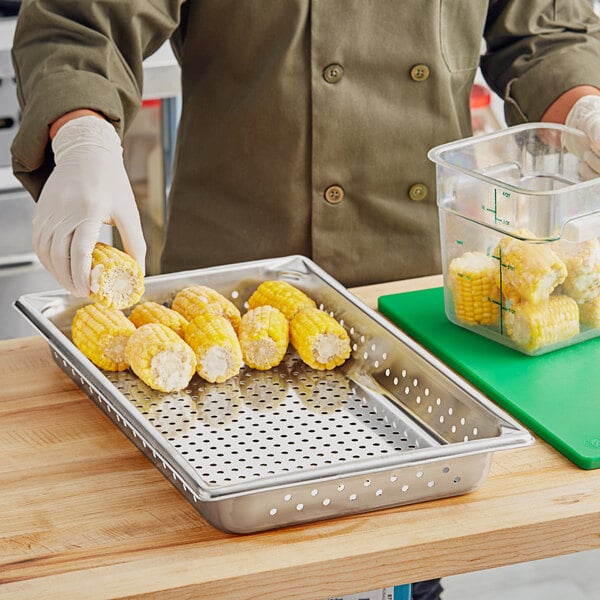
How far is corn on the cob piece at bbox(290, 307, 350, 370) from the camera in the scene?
125cm

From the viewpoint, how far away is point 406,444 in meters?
1.14

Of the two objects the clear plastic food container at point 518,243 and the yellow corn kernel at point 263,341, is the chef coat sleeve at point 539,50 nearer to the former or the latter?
the clear plastic food container at point 518,243

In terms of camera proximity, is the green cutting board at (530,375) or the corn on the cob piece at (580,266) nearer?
the green cutting board at (530,375)

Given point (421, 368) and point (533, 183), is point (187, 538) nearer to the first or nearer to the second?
point (421, 368)

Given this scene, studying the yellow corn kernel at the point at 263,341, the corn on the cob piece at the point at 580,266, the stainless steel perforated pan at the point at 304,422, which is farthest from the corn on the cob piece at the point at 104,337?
the corn on the cob piece at the point at 580,266

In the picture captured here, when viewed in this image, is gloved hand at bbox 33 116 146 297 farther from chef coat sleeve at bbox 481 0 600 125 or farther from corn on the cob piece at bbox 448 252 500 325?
chef coat sleeve at bbox 481 0 600 125

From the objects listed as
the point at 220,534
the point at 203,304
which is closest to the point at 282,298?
the point at 203,304

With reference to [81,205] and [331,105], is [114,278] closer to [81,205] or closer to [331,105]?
[81,205]

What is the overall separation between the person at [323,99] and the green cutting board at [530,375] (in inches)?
8.5

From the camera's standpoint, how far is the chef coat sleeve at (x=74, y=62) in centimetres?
131

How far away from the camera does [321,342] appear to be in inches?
49.4

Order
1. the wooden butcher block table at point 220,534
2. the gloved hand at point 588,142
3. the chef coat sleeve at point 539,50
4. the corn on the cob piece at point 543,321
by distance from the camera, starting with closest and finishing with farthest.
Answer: the wooden butcher block table at point 220,534
the corn on the cob piece at point 543,321
the gloved hand at point 588,142
the chef coat sleeve at point 539,50

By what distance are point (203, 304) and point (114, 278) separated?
0.52ft

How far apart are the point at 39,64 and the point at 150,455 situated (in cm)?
55
